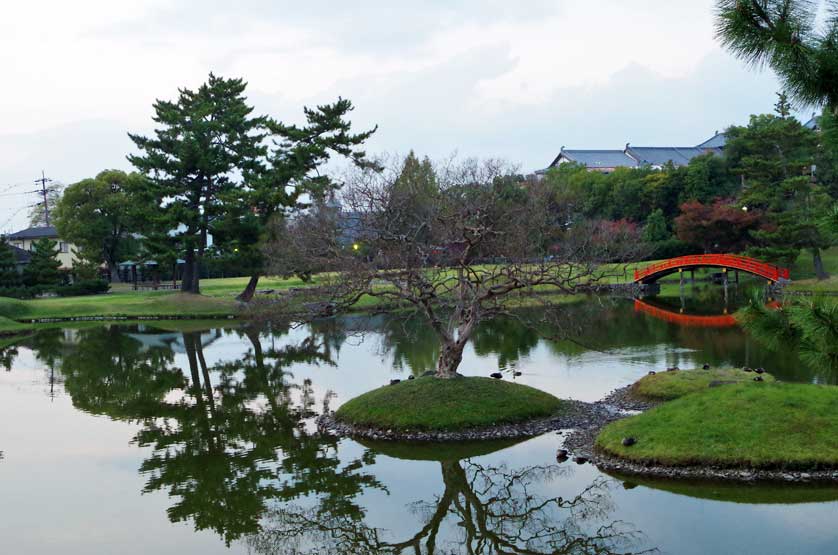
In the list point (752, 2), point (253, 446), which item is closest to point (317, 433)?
point (253, 446)

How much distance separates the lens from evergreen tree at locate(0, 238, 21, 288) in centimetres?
5075

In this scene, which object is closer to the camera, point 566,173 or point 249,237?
point 249,237

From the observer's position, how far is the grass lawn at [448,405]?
55.0 ft

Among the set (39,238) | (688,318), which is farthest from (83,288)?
(688,318)

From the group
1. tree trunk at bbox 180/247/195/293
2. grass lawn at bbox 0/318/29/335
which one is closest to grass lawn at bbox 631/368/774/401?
tree trunk at bbox 180/247/195/293

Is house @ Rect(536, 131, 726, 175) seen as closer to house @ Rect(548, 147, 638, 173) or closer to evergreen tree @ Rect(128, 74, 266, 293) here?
house @ Rect(548, 147, 638, 173)

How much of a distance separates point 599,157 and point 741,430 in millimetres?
81288

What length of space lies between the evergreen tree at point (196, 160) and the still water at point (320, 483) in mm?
17231

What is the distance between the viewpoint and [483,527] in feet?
40.4

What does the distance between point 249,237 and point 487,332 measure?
1608cm

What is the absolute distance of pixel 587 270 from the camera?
2050 cm

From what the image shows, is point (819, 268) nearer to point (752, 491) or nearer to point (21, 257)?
point (752, 491)

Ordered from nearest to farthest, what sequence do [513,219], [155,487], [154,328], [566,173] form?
[155,487], [513,219], [154,328], [566,173]

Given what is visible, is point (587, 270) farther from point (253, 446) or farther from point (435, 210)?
point (253, 446)
